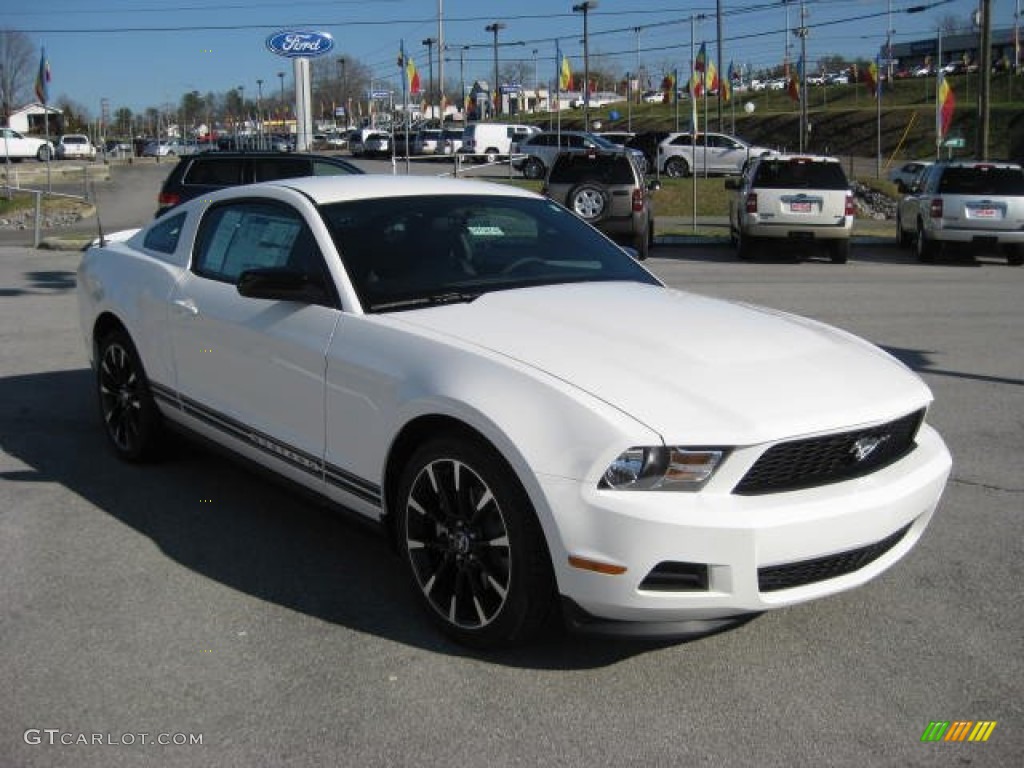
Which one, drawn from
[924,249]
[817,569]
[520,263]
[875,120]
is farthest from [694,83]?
[875,120]

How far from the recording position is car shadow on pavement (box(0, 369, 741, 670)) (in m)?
4.04

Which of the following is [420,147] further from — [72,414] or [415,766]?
[415,766]

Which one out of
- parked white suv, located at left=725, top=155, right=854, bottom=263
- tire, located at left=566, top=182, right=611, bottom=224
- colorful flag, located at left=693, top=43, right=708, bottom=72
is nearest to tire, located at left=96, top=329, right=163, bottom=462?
tire, located at left=566, top=182, right=611, bottom=224

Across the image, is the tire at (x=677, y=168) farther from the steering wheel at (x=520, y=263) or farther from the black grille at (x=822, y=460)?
the black grille at (x=822, y=460)

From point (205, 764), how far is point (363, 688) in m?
0.60

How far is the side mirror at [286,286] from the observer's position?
14.9 ft

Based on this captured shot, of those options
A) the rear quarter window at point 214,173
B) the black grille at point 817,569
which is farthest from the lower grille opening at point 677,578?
the rear quarter window at point 214,173

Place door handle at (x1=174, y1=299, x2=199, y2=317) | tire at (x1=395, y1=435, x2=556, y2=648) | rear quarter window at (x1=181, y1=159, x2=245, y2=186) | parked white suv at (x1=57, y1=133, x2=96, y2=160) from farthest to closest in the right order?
parked white suv at (x1=57, y1=133, x2=96, y2=160) → rear quarter window at (x1=181, y1=159, x2=245, y2=186) → door handle at (x1=174, y1=299, x2=199, y2=317) → tire at (x1=395, y1=435, x2=556, y2=648)

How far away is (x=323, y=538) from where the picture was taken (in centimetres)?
518

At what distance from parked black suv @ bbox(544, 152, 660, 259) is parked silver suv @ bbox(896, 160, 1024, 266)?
15.3 feet

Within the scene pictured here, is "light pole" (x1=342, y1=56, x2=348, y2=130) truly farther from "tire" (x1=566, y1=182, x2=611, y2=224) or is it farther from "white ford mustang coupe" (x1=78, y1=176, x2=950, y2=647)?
"white ford mustang coupe" (x1=78, y1=176, x2=950, y2=647)

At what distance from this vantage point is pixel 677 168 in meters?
42.3

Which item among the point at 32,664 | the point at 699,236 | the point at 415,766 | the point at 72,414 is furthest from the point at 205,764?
the point at 699,236

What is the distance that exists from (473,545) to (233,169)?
12799mm
